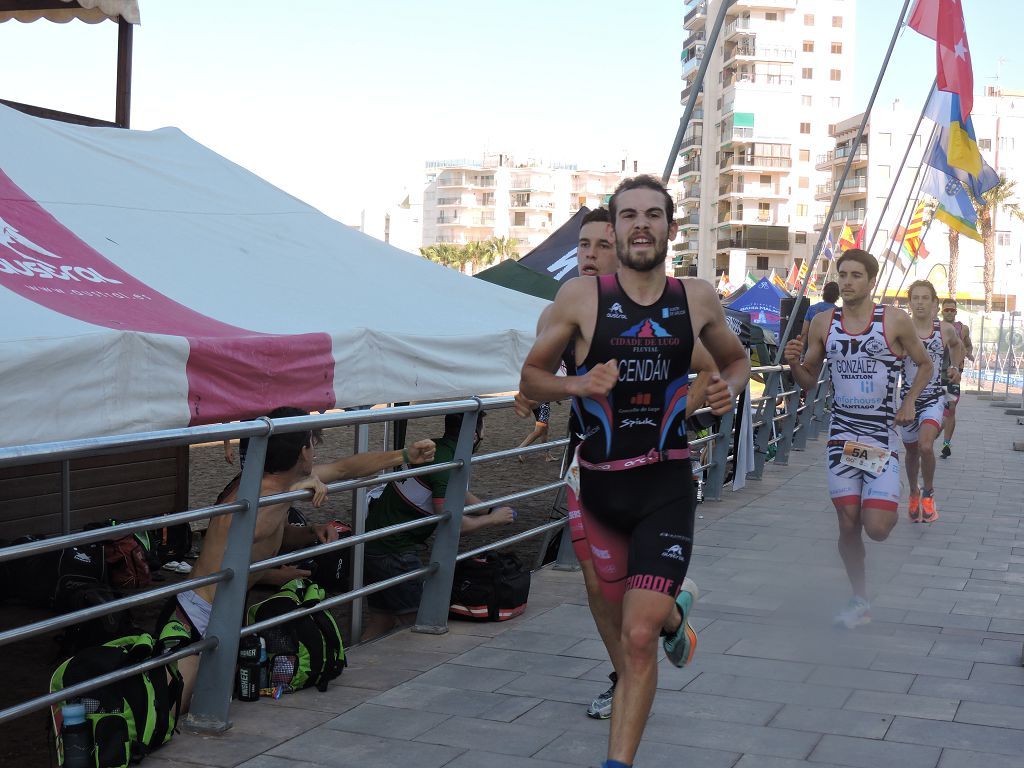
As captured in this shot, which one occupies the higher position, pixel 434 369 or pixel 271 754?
pixel 434 369

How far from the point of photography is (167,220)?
6.87m

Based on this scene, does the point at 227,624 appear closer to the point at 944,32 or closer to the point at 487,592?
the point at 487,592

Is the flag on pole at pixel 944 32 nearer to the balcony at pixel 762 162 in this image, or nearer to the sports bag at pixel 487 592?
the sports bag at pixel 487 592

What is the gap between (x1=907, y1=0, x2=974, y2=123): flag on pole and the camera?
53.8ft

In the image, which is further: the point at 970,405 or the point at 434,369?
the point at 970,405

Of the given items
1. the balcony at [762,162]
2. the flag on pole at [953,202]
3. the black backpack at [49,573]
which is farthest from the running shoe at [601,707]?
the balcony at [762,162]

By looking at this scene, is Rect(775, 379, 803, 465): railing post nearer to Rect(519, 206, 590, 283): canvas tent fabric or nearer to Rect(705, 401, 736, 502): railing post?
Rect(519, 206, 590, 283): canvas tent fabric

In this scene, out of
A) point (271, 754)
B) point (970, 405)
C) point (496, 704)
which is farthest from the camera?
point (970, 405)

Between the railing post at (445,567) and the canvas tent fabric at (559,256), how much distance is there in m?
8.11

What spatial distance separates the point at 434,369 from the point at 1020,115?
96.2 m

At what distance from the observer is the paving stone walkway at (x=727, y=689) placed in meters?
4.34

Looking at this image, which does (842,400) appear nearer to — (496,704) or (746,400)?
(496,704)

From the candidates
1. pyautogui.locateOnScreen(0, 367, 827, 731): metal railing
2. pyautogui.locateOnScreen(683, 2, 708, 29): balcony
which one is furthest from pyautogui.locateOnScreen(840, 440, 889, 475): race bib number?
pyautogui.locateOnScreen(683, 2, 708, 29): balcony

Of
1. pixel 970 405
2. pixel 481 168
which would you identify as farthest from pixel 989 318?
pixel 481 168
